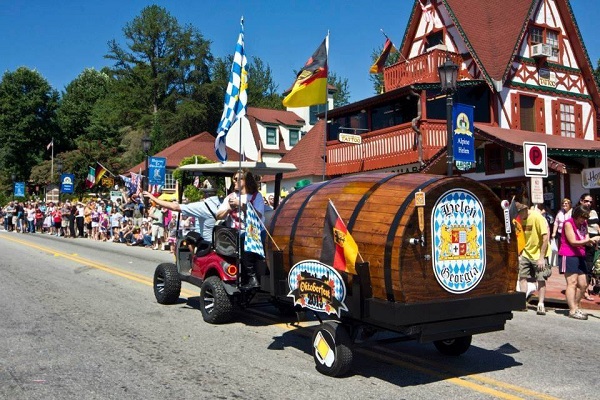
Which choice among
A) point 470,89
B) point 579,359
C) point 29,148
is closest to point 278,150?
point 470,89

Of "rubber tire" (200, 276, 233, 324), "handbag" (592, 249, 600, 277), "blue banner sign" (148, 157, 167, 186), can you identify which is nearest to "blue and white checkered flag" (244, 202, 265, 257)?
"rubber tire" (200, 276, 233, 324)

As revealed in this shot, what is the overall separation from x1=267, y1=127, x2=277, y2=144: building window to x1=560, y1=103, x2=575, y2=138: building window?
27.5m

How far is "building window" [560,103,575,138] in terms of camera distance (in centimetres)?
2350

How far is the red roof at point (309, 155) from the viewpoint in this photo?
33.8m

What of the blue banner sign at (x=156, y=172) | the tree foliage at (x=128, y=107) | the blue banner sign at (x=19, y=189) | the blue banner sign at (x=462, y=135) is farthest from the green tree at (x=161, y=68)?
the blue banner sign at (x=462, y=135)

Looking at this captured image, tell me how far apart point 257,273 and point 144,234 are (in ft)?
55.4

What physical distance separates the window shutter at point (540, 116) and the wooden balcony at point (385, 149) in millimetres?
4541

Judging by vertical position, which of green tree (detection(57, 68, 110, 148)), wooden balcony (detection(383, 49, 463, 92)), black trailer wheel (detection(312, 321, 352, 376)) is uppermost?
green tree (detection(57, 68, 110, 148))

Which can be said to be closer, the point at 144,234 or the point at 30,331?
the point at 30,331

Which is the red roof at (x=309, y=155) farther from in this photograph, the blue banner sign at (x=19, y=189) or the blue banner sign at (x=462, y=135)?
the blue banner sign at (x=19, y=189)

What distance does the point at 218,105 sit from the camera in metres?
63.2

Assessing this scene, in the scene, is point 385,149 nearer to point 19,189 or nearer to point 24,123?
point 19,189

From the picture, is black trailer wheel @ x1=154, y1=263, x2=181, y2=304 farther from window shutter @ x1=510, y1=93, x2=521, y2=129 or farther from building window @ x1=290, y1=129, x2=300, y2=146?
building window @ x1=290, y1=129, x2=300, y2=146

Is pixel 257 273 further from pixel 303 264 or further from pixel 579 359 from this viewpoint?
pixel 579 359
